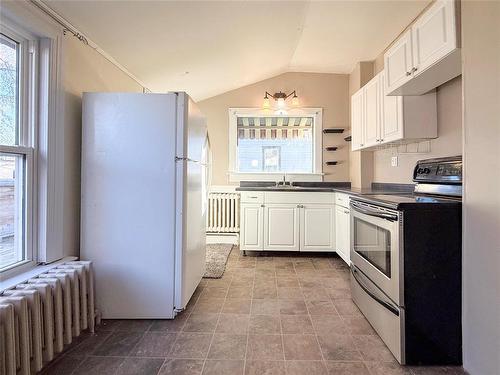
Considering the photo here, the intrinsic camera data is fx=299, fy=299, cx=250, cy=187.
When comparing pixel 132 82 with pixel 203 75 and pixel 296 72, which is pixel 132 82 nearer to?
pixel 203 75

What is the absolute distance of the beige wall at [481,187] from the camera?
1.33m

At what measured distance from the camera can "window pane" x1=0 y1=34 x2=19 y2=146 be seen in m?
1.60

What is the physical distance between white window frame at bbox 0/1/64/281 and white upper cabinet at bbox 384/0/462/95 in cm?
229

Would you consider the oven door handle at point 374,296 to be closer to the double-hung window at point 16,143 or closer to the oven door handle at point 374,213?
the oven door handle at point 374,213

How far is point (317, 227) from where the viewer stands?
3.68 meters

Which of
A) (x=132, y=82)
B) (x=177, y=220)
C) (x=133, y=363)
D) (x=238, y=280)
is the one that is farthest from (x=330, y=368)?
(x=132, y=82)

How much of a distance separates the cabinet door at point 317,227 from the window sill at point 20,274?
2.61 metres

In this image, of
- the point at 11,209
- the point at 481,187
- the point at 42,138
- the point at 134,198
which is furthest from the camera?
the point at 134,198

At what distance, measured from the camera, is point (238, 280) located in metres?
2.92

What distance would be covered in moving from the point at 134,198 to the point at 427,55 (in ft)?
6.93

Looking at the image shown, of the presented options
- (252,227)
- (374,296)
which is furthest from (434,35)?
(252,227)

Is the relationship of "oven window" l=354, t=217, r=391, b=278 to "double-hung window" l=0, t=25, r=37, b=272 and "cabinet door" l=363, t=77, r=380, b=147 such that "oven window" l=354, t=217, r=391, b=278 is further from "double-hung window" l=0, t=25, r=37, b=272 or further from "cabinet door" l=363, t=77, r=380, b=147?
"double-hung window" l=0, t=25, r=37, b=272

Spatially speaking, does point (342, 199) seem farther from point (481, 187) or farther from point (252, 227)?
point (481, 187)

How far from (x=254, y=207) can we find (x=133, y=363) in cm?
236
